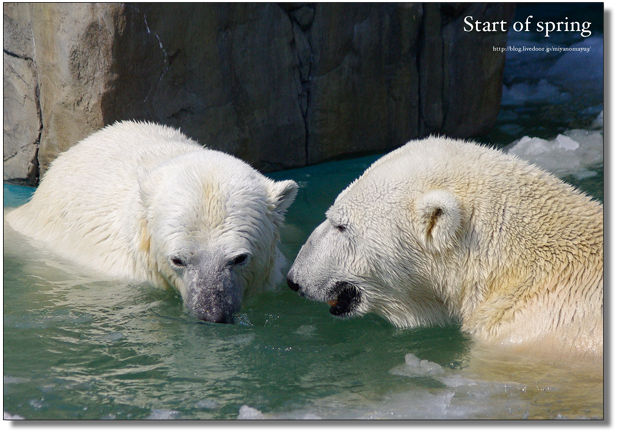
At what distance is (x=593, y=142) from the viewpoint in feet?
24.6

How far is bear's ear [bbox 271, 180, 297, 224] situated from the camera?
3715 millimetres

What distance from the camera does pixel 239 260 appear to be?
3422 millimetres

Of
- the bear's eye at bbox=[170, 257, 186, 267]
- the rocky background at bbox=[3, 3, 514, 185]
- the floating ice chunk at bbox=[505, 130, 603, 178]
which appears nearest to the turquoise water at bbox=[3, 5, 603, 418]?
the bear's eye at bbox=[170, 257, 186, 267]

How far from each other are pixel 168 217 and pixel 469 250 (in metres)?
1.54

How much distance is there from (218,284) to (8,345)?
3.55 ft

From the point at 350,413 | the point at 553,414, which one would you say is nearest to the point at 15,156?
the point at 350,413

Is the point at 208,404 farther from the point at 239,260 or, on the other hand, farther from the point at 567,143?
the point at 567,143

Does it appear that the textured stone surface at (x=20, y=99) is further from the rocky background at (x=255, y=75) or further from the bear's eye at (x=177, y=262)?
the bear's eye at (x=177, y=262)

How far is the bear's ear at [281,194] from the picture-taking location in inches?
146

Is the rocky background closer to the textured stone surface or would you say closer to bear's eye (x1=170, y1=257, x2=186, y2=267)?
the textured stone surface

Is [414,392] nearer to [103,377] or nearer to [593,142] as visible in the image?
[103,377]

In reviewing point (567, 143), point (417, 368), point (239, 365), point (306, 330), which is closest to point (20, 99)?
point (306, 330)

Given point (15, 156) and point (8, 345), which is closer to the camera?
point (8, 345)

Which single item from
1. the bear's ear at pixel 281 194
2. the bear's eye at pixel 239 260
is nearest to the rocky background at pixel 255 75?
the bear's ear at pixel 281 194
